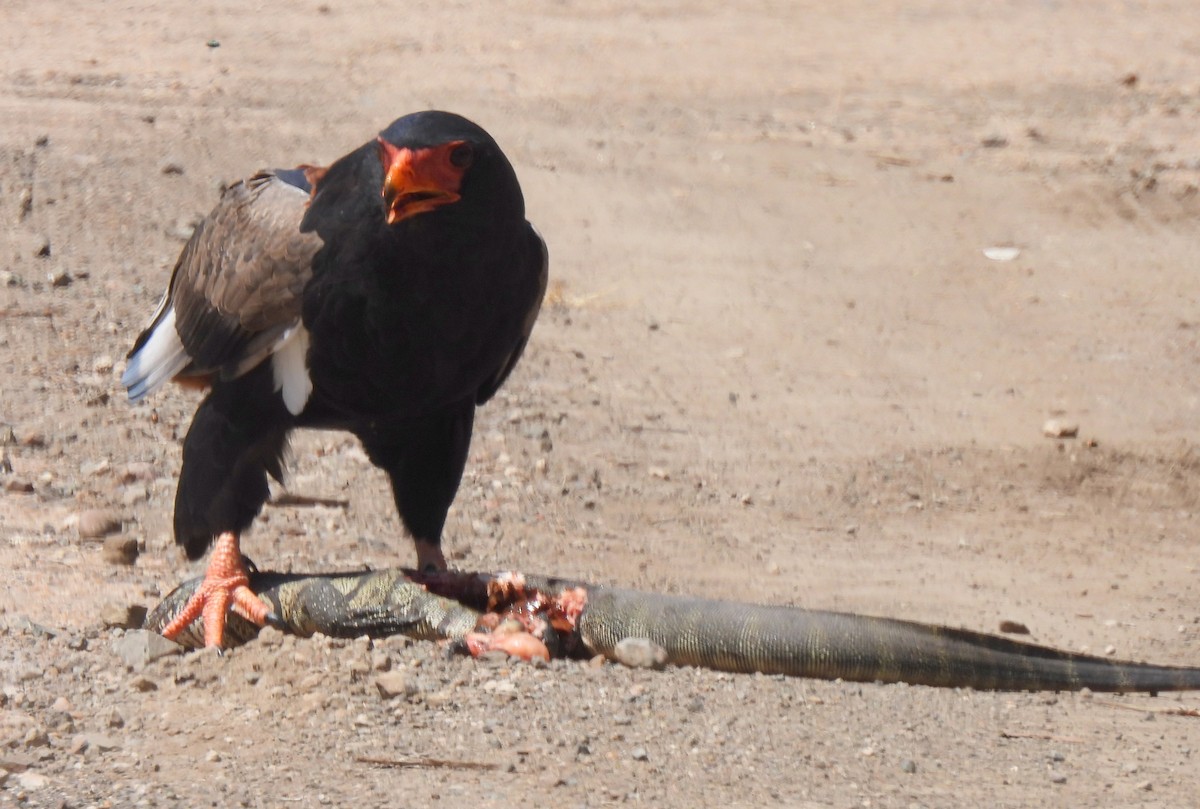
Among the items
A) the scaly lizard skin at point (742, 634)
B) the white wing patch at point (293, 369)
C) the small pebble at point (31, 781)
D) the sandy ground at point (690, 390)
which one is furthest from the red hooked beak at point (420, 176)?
the small pebble at point (31, 781)

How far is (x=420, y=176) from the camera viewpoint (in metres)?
3.96

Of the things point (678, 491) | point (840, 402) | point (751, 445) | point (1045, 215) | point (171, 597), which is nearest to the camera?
point (171, 597)

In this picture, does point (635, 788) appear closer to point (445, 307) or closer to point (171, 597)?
point (445, 307)

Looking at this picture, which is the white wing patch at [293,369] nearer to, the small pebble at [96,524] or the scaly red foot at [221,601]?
the scaly red foot at [221,601]

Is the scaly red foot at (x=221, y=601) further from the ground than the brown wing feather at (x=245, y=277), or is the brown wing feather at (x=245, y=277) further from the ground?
the brown wing feather at (x=245, y=277)

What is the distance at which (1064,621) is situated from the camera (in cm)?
519

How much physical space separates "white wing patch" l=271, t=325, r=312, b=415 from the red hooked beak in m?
0.50

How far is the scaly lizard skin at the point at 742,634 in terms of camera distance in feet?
13.4

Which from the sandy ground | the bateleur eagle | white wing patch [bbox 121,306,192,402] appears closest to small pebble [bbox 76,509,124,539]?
the sandy ground

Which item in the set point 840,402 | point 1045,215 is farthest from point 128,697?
point 1045,215

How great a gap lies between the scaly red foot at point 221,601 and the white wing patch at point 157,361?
698 millimetres

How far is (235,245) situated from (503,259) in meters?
0.89

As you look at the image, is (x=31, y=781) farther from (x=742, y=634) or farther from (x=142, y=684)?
(x=742, y=634)

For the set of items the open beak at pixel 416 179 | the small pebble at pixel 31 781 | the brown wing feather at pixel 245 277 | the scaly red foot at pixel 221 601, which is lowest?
the small pebble at pixel 31 781
